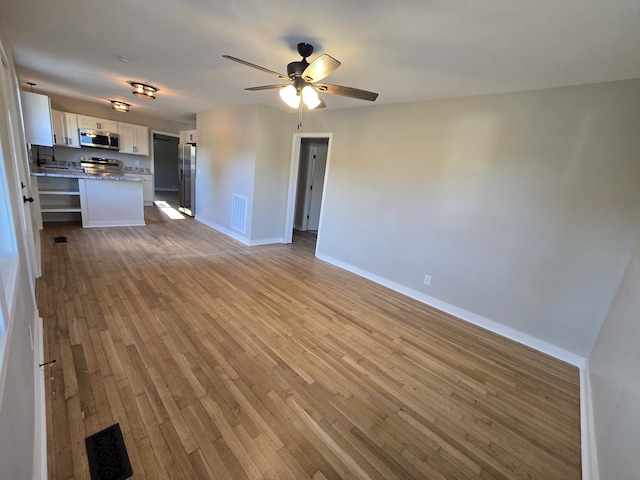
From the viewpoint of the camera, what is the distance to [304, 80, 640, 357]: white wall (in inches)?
89.4

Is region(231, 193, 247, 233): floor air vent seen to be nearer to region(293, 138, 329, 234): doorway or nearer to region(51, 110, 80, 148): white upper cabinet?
region(293, 138, 329, 234): doorway

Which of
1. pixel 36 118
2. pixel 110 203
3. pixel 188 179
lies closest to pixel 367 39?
pixel 36 118

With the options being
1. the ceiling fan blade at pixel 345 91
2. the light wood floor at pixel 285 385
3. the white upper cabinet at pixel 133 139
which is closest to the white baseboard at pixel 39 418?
the light wood floor at pixel 285 385

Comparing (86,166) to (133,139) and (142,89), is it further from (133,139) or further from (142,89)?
(142,89)

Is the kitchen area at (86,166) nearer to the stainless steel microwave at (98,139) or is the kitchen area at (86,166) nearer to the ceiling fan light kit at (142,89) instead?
the stainless steel microwave at (98,139)

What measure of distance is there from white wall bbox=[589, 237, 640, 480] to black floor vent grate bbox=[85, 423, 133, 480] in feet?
7.64

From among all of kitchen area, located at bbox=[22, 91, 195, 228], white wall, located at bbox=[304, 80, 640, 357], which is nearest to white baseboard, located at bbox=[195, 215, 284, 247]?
kitchen area, located at bbox=[22, 91, 195, 228]

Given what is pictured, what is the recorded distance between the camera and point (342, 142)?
13.6 feet

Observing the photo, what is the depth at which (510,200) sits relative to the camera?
2742mm

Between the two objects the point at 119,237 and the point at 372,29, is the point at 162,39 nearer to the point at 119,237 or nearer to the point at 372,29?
the point at 372,29

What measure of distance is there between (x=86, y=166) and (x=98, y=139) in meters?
0.73

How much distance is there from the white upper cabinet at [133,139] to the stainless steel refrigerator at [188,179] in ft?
3.33

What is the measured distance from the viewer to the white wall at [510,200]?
2.27 metres

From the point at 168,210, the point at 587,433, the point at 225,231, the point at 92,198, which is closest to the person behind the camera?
the point at 587,433
